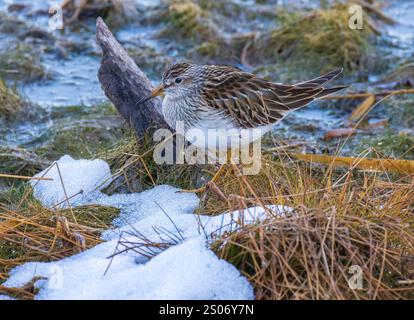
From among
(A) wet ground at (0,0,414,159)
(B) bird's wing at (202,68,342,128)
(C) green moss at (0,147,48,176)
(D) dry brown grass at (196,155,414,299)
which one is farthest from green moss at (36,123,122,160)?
(D) dry brown grass at (196,155,414,299)

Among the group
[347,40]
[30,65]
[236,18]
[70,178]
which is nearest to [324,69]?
[347,40]

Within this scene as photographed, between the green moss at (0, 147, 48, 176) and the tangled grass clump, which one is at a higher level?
the tangled grass clump

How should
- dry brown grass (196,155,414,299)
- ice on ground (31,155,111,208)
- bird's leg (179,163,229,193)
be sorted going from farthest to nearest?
ice on ground (31,155,111,208), bird's leg (179,163,229,193), dry brown grass (196,155,414,299)

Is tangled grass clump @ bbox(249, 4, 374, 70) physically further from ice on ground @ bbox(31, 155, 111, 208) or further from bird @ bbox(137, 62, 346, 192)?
ice on ground @ bbox(31, 155, 111, 208)

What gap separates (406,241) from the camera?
5.28 meters

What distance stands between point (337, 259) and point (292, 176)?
1.69 metres

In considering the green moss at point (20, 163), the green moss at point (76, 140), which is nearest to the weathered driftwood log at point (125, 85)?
the green moss at point (76, 140)

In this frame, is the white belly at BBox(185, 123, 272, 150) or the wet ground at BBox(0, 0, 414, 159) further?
the wet ground at BBox(0, 0, 414, 159)

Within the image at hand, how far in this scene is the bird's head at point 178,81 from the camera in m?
7.20

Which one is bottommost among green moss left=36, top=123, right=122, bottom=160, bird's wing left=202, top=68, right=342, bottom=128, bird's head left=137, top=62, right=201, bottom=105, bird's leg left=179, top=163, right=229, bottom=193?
green moss left=36, top=123, right=122, bottom=160

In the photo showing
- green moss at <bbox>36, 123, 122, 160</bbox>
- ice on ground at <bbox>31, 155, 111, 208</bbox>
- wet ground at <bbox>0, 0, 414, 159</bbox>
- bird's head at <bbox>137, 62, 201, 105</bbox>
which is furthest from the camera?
wet ground at <bbox>0, 0, 414, 159</bbox>

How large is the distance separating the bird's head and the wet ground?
194 cm

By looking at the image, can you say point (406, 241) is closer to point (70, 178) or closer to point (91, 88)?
point (70, 178)

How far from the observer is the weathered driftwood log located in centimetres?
708
